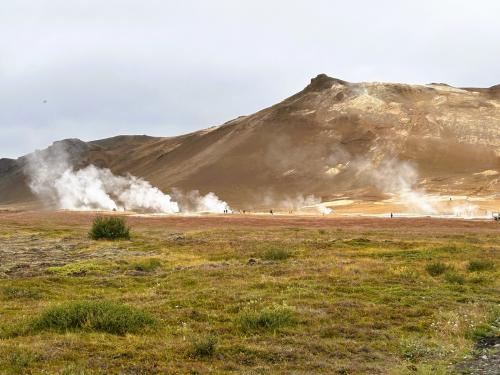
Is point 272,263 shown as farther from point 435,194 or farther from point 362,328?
point 435,194

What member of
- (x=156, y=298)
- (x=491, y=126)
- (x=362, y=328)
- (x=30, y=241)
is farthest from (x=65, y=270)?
(x=491, y=126)

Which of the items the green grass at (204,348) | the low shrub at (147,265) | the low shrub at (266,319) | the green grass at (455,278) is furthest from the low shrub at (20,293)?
the green grass at (455,278)

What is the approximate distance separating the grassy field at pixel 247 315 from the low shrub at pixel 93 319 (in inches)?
1.5

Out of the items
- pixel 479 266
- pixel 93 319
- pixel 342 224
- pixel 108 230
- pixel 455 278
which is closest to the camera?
pixel 93 319

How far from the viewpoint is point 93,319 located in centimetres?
1554

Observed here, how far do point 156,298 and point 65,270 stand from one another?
33.7 ft

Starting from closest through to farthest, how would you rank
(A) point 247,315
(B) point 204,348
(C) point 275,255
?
(B) point 204,348 < (A) point 247,315 < (C) point 275,255

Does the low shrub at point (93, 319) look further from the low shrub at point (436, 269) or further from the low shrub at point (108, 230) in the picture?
the low shrub at point (108, 230)

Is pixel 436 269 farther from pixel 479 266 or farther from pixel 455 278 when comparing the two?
pixel 455 278

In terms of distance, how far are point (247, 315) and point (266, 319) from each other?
0.62 m

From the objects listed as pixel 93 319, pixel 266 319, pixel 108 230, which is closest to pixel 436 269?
pixel 266 319

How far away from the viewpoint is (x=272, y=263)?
3108 cm

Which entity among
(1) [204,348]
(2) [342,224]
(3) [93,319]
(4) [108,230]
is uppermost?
(4) [108,230]

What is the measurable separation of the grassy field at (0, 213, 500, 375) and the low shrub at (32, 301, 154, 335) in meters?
0.04
